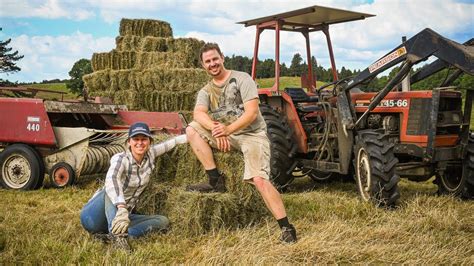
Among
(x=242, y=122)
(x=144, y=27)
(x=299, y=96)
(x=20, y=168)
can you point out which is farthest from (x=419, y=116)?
(x=144, y=27)

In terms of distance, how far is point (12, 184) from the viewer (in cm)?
788

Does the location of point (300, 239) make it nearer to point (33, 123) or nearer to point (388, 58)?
point (388, 58)

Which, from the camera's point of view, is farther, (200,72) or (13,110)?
(200,72)

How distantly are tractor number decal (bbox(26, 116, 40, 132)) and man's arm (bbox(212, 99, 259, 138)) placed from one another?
13.5 ft

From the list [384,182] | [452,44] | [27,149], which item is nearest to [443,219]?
[384,182]

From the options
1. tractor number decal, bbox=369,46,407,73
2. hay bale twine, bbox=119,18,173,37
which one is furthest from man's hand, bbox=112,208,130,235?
hay bale twine, bbox=119,18,173,37

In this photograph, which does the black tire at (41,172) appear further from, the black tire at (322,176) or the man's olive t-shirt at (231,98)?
the black tire at (322,176)

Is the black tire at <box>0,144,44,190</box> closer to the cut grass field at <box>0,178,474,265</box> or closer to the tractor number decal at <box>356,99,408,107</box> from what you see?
the cut grass field at <box>0,178,474,265</box>

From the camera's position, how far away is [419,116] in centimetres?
634

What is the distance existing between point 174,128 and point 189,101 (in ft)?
18.7

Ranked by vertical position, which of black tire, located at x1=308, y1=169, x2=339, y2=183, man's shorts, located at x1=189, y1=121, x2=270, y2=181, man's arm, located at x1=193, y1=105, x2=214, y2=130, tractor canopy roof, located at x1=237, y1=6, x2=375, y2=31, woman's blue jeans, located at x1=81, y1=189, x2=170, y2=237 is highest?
tractor canopy roof, located at x1=237, y1=6, x2=375, y2=31

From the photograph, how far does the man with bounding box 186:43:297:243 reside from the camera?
4531 mm

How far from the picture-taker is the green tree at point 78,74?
1593 inches

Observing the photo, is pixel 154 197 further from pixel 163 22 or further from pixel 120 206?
pixel 163 22
